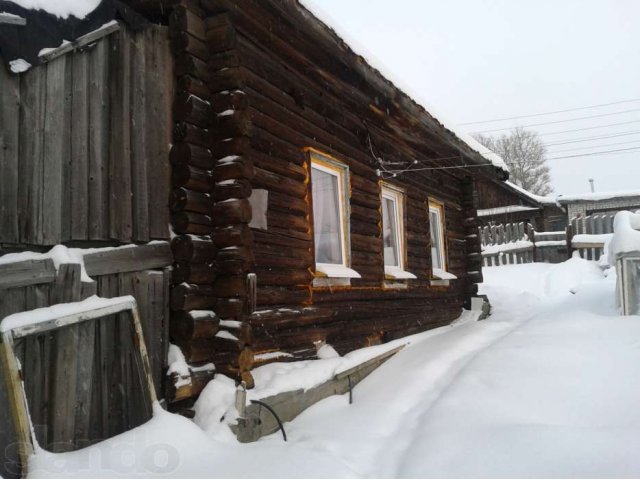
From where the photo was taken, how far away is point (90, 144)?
10.1 ft

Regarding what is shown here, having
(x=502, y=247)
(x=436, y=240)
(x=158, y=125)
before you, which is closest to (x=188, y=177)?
(x=158, y=125)

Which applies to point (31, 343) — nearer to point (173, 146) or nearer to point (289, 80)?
point (173, 146)

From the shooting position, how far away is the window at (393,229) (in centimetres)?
702

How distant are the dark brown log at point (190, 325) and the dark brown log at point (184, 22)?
2182 millimetres

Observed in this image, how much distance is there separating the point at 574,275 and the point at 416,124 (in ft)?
29.9

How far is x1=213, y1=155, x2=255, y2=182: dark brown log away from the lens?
3732 mm

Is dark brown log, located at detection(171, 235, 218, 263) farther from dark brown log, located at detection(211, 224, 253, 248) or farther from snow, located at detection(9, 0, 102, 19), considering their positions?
snow, located at detection(9, 0, 102, 19)

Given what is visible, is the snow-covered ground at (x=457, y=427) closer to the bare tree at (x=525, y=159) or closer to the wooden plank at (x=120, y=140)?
the wooden plank at (x=120, y=140)


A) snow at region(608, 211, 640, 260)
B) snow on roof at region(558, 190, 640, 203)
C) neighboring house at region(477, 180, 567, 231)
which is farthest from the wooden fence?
snow on roof at region(558, 190, 640, 203)

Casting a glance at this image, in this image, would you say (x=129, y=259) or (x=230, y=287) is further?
(x=230, y=287)

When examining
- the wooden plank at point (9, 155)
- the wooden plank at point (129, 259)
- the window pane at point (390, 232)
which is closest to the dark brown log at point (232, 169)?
the wooden plank at point (129, 259)

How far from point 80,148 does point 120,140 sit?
0.30 meters

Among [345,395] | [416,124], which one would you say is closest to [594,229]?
[416,124]

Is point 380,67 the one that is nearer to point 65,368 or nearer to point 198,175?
point 198,175
